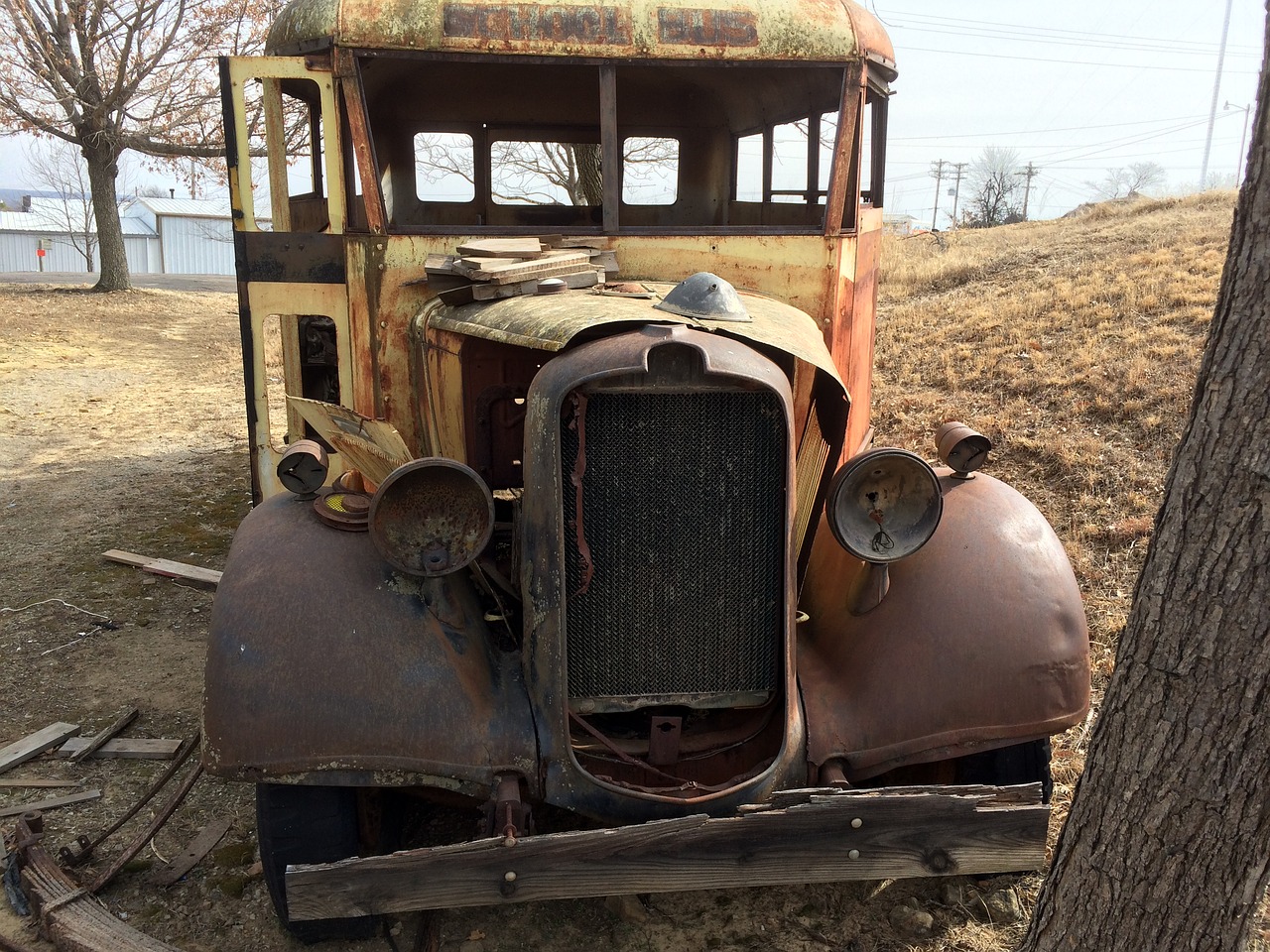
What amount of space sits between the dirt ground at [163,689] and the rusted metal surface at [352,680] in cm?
71

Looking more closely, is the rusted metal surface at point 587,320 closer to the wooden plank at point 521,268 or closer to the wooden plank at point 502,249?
the wooden plank at point 521,268

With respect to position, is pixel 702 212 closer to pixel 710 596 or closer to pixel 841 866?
pixel 710 596

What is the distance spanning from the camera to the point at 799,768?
9.57 ft

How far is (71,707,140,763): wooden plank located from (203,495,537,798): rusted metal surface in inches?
66.4

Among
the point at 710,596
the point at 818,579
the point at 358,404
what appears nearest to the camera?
the point at 710,596

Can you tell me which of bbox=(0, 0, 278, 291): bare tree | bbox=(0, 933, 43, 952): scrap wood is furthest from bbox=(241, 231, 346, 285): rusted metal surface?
bbox=(0, 0, 278, 291): bare tree

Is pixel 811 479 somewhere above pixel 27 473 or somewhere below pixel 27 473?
above

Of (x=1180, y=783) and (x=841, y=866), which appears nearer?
(x=1180, y=783)

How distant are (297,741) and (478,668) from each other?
0.50 m

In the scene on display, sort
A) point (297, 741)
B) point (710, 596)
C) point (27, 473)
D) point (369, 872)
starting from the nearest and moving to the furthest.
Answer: point (369, 872)
point (297, 741)
point (710, 596)
point (27, 473)

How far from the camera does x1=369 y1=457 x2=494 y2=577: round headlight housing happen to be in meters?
2.86

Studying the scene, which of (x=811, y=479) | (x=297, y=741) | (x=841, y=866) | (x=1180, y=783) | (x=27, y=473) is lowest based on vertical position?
(x=27, y=473)

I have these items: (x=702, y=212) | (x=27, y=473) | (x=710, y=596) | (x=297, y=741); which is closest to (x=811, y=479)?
(x=710, y=596)

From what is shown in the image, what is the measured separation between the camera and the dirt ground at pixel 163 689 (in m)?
3.18
